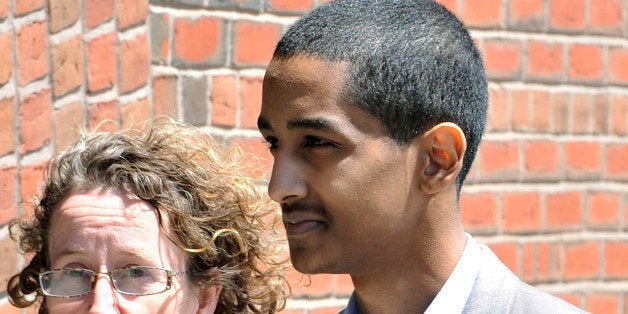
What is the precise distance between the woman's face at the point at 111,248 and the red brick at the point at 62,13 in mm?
791

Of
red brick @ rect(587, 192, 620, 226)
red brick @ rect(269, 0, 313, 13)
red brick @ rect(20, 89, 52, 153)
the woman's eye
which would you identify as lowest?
red brick @ rect(587, 192, 620, 226)

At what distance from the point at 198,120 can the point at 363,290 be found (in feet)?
4.60

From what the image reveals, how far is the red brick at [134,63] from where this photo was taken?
3.77 metres

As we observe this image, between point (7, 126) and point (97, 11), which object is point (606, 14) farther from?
point (7, 126)

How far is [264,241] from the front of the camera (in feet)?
10.0

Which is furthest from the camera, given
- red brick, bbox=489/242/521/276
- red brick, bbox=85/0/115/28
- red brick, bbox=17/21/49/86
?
red brick, bbox=489/242/521/276

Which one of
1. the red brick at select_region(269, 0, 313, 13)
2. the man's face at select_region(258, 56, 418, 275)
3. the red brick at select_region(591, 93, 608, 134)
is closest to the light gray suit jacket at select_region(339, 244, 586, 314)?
the man's face at select_region(258, 56, 418, 275)

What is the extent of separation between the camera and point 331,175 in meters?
2.56

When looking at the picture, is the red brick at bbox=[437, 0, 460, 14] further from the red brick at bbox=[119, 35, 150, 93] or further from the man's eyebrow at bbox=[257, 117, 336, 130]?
the man's eyebrow at bbox=[257, 117, 336, 130]

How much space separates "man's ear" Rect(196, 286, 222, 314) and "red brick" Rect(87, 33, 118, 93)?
3.17 feet

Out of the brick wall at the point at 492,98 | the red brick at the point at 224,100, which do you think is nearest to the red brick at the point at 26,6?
the brick wall at the point at 492,98

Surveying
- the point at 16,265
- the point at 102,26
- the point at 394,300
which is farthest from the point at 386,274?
the point at 102,26

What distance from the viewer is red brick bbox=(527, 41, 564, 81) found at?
471cm

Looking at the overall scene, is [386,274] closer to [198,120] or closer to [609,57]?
[198,120]
